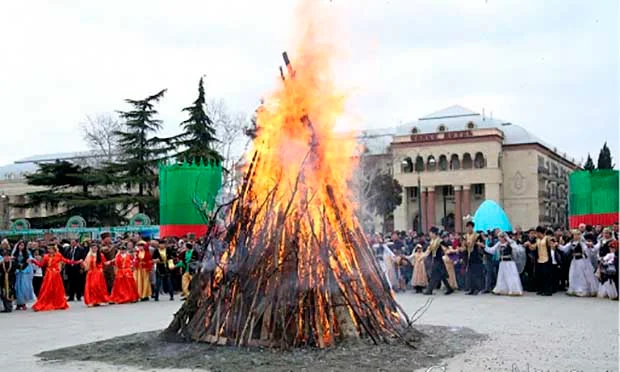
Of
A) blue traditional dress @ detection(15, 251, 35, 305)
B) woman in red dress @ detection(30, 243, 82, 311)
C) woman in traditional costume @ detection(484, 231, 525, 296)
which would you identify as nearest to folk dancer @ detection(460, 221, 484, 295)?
woman in traditional costume @ detection(484, 231, 525, 296)

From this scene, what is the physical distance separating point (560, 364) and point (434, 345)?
1.65m

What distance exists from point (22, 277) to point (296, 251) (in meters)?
10.3

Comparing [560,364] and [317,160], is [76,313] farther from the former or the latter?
[560,364]

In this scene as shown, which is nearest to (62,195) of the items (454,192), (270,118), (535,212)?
(270,118)

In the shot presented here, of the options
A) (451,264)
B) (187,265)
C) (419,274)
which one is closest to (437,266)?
(419,274)

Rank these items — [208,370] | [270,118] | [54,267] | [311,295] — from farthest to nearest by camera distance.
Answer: [54,267], [270,118], [311,295], [208,370]

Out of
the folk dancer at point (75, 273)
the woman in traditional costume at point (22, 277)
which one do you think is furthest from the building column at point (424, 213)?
the woman in traditional costume at point (22, 277)

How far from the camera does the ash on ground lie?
23.7 ft

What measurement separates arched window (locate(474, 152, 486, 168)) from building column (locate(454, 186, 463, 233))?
3049 mm

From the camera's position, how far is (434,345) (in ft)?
27.6

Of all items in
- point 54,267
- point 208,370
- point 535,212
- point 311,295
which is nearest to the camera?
point 208,370

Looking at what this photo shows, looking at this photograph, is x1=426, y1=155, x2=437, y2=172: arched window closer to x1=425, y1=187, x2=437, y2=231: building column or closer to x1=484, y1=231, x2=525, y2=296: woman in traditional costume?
x1=425, y1=187, x2=437, y2=231: building column

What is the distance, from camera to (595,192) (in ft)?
92.3

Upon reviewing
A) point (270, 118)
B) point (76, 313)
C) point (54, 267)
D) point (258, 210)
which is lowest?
point (76, 313)
